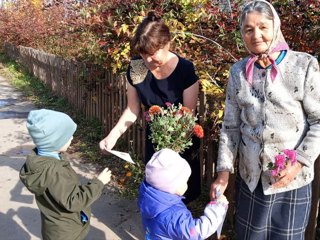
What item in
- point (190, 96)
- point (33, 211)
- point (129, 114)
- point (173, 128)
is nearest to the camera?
point (173, 128)

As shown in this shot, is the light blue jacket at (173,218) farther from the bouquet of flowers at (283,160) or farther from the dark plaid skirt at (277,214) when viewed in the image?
the bouquet of flowers at (283,160)

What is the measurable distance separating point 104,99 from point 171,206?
419cm

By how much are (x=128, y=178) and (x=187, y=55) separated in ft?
5.27

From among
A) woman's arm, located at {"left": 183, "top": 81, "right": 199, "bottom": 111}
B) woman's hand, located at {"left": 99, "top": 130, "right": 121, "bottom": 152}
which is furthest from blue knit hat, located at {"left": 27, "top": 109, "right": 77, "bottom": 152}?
woman's arm, located at {"left": 183, "top": 81, "right": 199, "bottom": 111}

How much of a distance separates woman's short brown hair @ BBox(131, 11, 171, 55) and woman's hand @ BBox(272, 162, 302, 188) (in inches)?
42.8

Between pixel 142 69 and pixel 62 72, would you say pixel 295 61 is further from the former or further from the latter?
pixel 62 72

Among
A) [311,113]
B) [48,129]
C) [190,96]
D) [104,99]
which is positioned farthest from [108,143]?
[104,99]

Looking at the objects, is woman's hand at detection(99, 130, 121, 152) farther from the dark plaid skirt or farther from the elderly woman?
the dark plaid skirt

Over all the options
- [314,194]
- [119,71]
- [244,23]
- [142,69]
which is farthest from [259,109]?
[119,71]

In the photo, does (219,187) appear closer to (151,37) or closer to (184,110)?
(184,110)

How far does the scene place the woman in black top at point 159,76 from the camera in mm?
2191

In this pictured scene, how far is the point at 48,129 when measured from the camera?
1980 mm

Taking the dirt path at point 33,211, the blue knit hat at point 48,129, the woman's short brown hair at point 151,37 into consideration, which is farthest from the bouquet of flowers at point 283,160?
the dirt path at point 33,211

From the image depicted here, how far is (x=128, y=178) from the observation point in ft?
13.8
